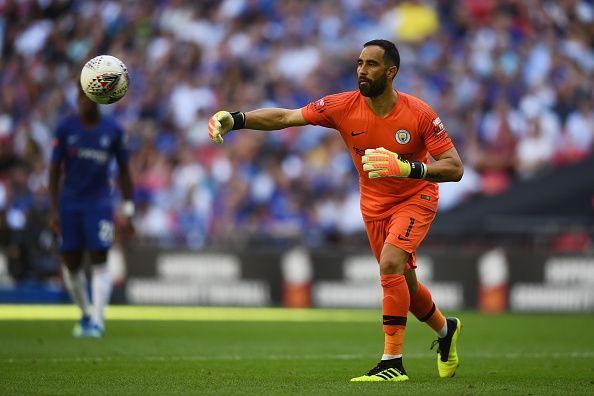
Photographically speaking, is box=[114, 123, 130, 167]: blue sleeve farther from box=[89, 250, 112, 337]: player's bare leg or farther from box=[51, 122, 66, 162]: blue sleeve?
box=[89, 250, 112, 337]: player's bare leg

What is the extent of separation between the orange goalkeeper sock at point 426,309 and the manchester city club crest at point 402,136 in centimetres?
116

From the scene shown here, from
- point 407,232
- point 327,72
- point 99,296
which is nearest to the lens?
point 407,232

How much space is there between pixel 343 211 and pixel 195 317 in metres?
4.71

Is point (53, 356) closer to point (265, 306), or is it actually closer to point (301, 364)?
point (301, 364)

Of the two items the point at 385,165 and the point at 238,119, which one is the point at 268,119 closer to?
the point at 238,119

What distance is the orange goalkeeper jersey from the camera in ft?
28.5

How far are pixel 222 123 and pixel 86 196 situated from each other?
4.46 meters

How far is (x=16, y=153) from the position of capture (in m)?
23.6

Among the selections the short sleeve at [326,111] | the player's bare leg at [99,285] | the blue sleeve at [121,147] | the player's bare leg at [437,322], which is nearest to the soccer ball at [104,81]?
the short sleeve at [326,111]

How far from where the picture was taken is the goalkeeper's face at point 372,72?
8594 mm

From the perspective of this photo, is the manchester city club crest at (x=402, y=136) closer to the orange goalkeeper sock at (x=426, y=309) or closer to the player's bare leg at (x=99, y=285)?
the orange goalkeeper sock at (x=426, y=309)

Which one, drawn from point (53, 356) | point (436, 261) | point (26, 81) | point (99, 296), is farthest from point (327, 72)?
point (53, 356)

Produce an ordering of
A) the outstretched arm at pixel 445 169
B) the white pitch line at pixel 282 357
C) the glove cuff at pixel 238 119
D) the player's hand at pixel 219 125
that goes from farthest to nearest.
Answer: the white pitch line at pixel 282 357, the glove cuff at pixel 238 119, the player's hand at pixel 219 125, the outstretched arm at pixel 445 169

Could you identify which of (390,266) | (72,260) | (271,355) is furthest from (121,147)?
(390,266)
